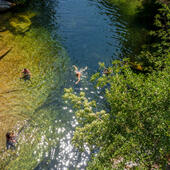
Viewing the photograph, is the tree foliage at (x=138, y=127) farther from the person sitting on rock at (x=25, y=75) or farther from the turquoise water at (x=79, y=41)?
the person sitting on rock at (x=25, y=75)

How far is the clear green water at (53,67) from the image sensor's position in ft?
30.8

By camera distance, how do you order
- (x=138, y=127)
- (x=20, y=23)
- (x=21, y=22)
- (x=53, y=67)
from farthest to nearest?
(x=21, y=22) → (x=20, y=23) → (x=53, y=67) → (x=138, y=127)

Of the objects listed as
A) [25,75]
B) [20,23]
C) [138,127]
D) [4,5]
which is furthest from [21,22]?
[138,127]

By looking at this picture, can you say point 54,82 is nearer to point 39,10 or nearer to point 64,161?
point 64,161

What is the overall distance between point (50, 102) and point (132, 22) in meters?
14.9

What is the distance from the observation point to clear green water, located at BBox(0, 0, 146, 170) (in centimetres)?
938

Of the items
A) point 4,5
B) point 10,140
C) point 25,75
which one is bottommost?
point 10,140

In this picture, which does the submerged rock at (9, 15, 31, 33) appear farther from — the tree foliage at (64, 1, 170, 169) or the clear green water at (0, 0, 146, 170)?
the tree foliage at (64, 1, 170, 169)

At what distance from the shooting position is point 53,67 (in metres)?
13.9

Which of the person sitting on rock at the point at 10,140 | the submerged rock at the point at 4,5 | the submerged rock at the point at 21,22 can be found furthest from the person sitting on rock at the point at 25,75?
the submerged rock at the point at 4,5

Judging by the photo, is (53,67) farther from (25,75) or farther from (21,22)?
(21,22)

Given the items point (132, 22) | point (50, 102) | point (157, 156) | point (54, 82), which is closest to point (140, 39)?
point (132, 22)

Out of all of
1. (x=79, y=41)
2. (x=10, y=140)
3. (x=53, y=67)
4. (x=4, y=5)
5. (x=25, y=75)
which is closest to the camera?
(x=10, y=140)

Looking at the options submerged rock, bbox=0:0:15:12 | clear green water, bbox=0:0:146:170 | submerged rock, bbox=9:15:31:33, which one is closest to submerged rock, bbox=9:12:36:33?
submerged rock, bbox=9:15:31:33
